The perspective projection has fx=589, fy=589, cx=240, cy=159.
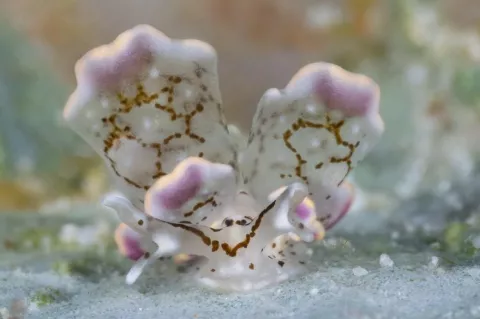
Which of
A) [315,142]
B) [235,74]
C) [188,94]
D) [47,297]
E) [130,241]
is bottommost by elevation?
[47,297]

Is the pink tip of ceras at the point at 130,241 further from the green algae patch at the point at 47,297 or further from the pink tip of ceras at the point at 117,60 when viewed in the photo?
the pink tip of ceras at the point at 117,60

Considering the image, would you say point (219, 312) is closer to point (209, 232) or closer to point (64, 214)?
point (209, 232)

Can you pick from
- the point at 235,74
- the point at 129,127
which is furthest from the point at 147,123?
the point at 235,74

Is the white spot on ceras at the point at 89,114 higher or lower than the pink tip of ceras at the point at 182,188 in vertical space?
higher

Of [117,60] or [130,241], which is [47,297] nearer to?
[130,241]

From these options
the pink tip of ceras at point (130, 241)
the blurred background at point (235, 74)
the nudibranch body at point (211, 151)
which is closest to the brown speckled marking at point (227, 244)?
the nudibranch body at point (211, 151)

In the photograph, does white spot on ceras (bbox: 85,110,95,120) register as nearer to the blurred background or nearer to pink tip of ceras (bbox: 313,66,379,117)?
pink tip of ceras (bbox: 313,66,379,117)

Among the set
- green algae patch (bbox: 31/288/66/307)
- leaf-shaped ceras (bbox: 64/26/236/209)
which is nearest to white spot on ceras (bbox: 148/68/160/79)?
leaf-shaped ceras (bbox: 64/26/236/209)
